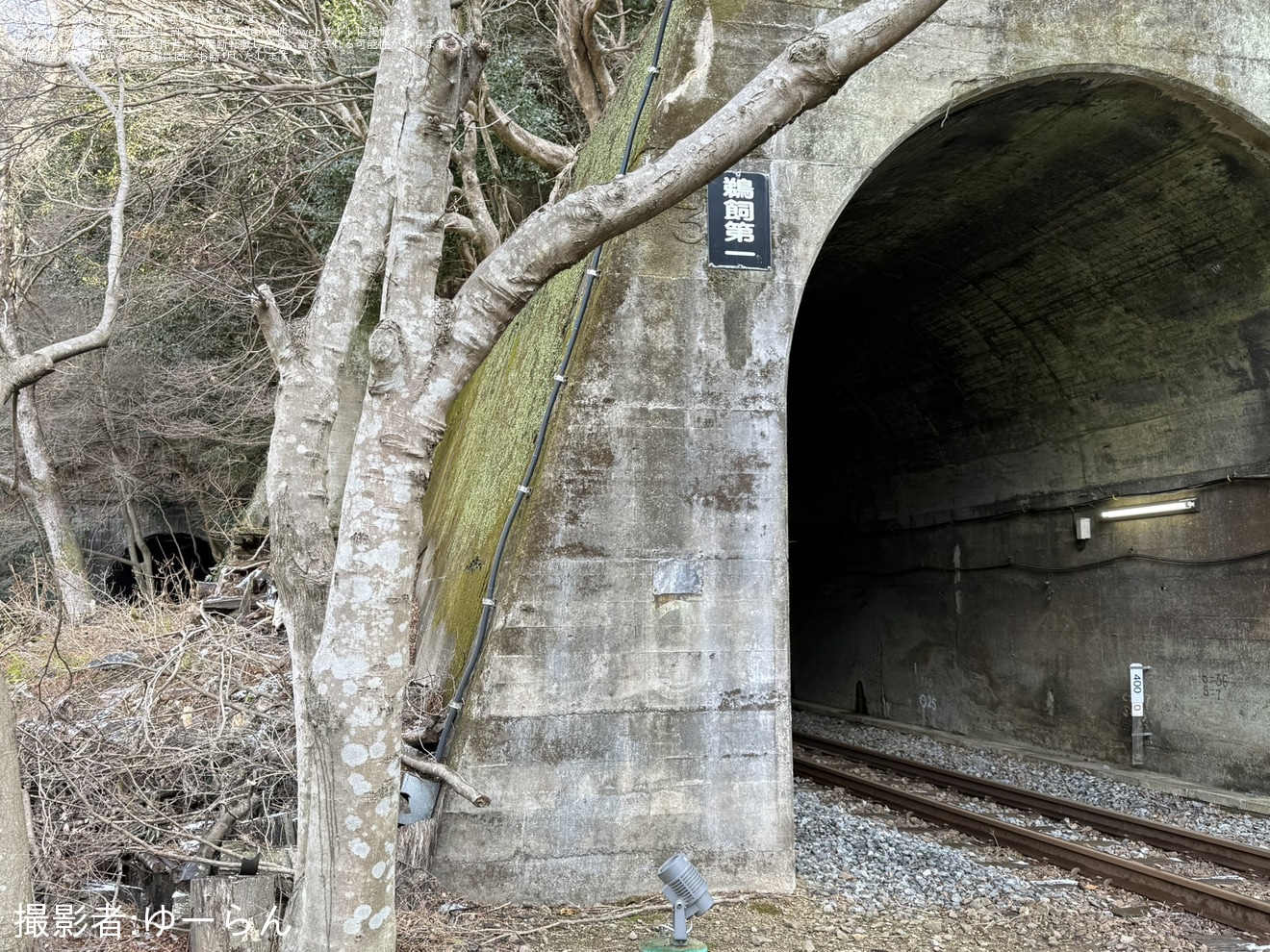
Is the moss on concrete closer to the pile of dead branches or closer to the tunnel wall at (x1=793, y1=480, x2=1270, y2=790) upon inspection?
the pile of dead branches

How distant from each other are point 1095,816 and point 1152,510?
3.39 metres

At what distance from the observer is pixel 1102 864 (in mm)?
6906

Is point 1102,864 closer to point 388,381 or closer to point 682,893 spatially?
point 682,893

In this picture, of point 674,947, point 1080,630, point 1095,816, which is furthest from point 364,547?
point 1080,630

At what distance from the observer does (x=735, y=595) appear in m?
6.32

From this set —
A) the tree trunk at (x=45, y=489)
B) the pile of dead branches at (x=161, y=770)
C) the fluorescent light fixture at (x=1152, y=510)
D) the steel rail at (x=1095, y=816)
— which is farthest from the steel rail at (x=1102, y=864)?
the tree trunk at (x=45, y=489)

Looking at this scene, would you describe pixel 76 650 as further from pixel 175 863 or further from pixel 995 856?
pixel 995 856

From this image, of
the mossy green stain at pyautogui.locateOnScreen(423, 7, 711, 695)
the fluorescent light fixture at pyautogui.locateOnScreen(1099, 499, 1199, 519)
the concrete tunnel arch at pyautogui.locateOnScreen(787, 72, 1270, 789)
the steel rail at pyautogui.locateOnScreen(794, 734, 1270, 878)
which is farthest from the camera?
the fluorescent light fixture at pyautogui.locateOnScreen(1099, 499, 1199, 519)

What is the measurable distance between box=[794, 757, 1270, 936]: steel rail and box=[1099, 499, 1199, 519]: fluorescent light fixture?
393 centimetres

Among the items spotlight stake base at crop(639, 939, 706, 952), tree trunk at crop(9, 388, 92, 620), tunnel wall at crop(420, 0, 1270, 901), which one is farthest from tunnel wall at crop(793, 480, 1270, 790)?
tree trunk at crop(9, 388, 92, 620)

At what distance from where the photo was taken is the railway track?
20.1ft

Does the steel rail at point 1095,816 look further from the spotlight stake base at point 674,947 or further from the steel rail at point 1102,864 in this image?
the spotlight stake base at point 674,947

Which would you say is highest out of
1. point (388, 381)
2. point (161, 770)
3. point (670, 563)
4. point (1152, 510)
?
point (388, 381)

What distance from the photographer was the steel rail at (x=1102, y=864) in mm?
5973
